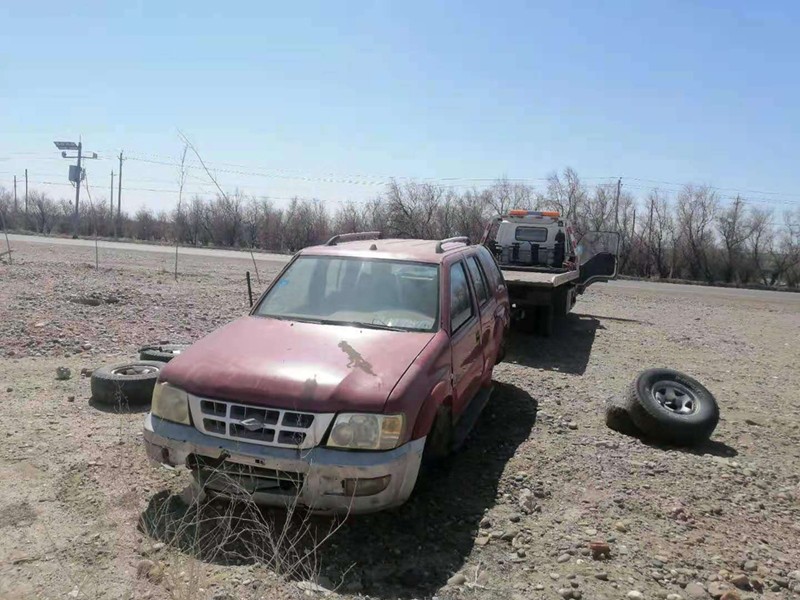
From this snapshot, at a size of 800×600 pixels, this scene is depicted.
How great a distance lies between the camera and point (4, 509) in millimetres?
4031

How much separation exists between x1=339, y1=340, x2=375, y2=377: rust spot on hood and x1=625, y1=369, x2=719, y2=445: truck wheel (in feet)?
9.54

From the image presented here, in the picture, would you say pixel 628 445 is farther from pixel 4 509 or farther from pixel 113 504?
pixel 4 509

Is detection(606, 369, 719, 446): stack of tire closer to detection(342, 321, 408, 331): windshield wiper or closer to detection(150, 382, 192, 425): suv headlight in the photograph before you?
detection(342, 321, 408, 331): windshield wiper

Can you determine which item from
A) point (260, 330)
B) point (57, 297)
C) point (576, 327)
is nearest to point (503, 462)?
point (260, 330)

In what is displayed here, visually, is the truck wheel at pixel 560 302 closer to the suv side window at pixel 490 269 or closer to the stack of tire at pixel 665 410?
the suv side window at pixel 490 269

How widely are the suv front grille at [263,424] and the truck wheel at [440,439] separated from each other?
853 millimetres

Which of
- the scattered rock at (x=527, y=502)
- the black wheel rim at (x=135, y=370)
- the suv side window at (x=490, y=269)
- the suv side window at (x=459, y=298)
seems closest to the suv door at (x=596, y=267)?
the suv side window at (x=490, y=269)

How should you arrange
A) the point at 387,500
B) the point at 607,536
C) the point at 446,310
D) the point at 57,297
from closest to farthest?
the point at 387,500 < the point at 607,536 < the point at 446,310 < the point at 57,297

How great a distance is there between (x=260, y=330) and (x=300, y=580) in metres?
1.81

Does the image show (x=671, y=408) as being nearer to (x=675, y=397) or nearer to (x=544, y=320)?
(x=675, y=397)

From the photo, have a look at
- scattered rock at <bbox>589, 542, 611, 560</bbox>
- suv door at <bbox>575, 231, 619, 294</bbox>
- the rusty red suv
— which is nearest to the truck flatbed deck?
suv door at <bbox>575, 231, 619, 294</bbox>

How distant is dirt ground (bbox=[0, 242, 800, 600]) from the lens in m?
3.38

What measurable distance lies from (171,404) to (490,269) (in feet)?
13.0

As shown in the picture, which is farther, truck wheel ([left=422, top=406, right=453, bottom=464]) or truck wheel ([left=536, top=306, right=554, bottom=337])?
truck wheel ([left=536, top=306, right=554, bottom=337])
